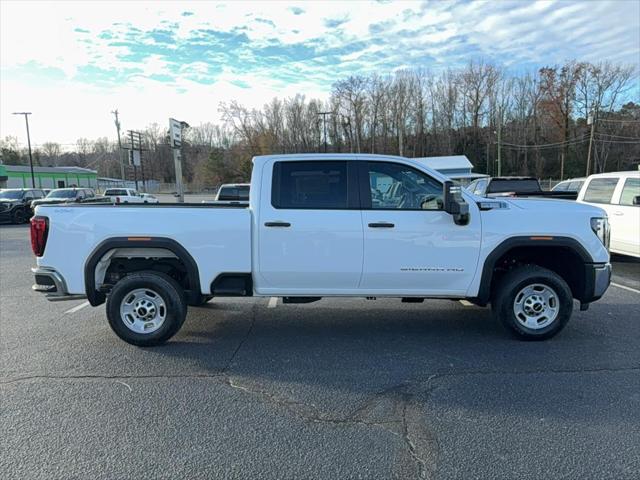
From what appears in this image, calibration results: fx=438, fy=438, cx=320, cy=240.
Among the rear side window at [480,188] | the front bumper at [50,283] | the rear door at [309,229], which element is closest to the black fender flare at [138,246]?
the front bumper at [50,283]

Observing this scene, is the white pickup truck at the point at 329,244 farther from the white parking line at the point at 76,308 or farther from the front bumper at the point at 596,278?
the white parking line at the point at 76,308

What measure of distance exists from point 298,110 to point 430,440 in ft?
269

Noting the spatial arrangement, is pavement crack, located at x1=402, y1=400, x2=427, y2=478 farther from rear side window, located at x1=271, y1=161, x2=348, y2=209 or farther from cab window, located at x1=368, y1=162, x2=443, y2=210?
rear side window, located at x1=271, y1=161, x2=348, y2=209

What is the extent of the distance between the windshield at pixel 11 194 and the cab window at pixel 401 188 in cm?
2443

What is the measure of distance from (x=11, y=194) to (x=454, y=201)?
26018 mm

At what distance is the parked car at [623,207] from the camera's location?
318 inches

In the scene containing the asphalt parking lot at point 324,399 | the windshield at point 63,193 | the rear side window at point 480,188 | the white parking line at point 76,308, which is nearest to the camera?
the asphalt parking lot at point 324,399

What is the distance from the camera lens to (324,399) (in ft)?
11.9

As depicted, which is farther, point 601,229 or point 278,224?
point 601,229

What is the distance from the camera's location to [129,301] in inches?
191

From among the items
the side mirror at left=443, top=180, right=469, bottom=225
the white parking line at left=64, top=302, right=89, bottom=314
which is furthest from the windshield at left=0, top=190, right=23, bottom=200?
the side mirror at left=443, top=180, right=469, bottom=225

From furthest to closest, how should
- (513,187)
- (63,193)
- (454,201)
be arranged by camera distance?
(63,193) < (513,187) < (454,201)

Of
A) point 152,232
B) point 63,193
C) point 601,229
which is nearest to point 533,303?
point 601,229

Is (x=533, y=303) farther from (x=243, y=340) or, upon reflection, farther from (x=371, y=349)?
(x=243, y=340)
